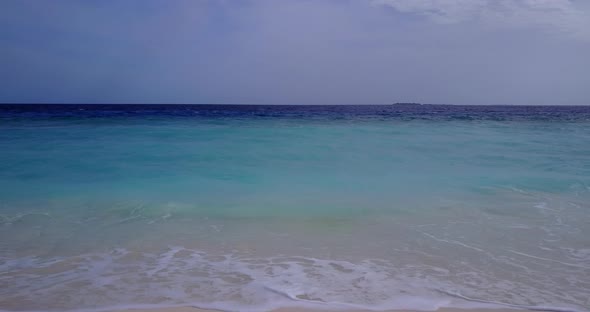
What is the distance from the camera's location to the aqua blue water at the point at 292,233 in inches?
122

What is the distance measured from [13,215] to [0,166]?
4549 millimetres

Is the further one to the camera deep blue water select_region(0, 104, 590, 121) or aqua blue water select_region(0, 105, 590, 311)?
deep blue water select_region(0, 104, 590, 121)

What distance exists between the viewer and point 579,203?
5.96 metres

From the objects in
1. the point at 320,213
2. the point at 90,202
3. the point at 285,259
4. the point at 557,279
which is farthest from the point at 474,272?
the point at 90,202

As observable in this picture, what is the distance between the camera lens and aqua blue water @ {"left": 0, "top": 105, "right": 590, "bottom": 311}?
3.10m

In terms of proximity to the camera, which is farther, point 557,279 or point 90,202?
point 90,202

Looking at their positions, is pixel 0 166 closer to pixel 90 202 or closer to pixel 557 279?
pixel 90 202

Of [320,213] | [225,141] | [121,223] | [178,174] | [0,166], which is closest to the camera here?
[121,223]

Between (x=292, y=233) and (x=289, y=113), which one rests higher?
(x=289, y=113)

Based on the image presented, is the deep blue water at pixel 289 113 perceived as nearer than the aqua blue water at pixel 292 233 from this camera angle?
No

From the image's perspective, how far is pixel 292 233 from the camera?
14.8 feet

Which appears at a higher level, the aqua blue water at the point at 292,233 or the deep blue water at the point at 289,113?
the deep blue water at the point at 289,113

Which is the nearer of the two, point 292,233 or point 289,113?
point 292,233

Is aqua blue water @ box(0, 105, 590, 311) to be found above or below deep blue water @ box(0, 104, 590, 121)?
below
